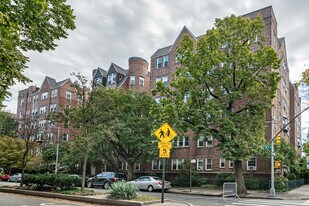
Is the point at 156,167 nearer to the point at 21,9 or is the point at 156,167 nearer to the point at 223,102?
the point at 223,102

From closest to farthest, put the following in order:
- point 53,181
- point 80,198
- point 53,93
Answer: point 80,198 → point 53,181 → point 53,93

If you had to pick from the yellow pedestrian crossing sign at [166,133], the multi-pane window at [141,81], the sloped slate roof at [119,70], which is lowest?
the yellow pedestrian crossing sign at [166,133]

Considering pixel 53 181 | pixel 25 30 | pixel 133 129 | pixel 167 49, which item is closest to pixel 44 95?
pixel 167 49

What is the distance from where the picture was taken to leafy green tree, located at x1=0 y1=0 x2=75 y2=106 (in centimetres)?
841

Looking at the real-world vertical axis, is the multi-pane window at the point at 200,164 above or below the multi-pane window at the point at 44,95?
below

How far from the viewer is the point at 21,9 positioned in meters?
9.60

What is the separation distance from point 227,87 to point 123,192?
44.9 feet

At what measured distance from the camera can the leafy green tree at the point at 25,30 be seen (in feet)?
27.6

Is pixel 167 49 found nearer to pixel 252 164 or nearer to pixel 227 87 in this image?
pixel 252 164

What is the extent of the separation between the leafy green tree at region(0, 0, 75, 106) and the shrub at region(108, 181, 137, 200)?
7.14 m

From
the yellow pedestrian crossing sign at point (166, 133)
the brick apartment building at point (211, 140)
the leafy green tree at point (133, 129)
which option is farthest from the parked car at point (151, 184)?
the yellow pedestrian crossing sign at point (166, 133)

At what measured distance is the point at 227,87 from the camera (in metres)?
25.2

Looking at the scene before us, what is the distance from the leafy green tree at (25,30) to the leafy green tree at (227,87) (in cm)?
1426

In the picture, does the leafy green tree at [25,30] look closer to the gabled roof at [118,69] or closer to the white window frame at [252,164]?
the white window frame at [252,164]
